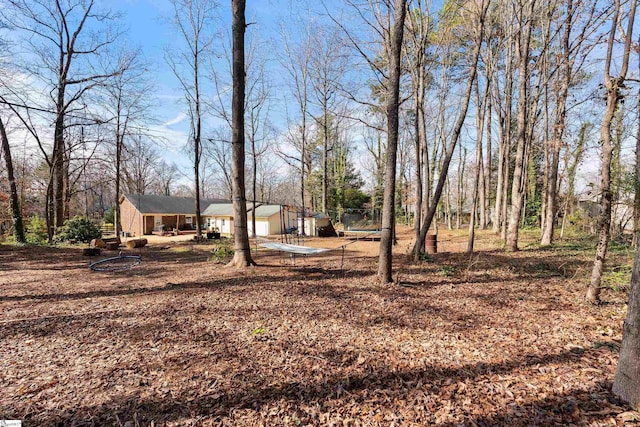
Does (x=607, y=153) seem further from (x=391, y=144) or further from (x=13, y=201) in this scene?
(x=13, y=201)

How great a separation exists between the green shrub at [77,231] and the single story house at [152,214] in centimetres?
1327

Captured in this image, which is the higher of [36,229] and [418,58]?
[418,58]

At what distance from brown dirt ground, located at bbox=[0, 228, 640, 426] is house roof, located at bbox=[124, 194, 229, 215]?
24.7 metres

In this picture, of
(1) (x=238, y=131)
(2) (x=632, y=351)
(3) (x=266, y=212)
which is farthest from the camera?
(3) (x=266, y=212)

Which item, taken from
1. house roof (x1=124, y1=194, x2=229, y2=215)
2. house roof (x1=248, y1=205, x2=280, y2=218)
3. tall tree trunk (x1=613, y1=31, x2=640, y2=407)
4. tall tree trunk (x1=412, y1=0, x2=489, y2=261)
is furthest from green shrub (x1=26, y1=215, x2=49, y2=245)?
tall tree trunk (x1=613, y1=31, x2=640, y2=407)

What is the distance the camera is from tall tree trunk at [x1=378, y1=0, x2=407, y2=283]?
17.4 feet

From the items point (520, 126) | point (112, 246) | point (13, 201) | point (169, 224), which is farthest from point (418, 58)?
point (169, 224)

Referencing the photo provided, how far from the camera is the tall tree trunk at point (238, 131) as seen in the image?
21.9ft

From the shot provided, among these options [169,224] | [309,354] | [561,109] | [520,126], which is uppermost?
[561,109]

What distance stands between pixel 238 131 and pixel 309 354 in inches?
218

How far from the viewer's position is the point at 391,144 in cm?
542

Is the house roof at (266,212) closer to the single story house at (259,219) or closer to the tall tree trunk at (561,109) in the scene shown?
the single story house at (259,219)

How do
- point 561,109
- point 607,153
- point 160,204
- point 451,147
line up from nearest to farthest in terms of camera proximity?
point 607,153
point 451,147
point 561,109
point 160,204

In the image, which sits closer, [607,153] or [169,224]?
[607,153]
